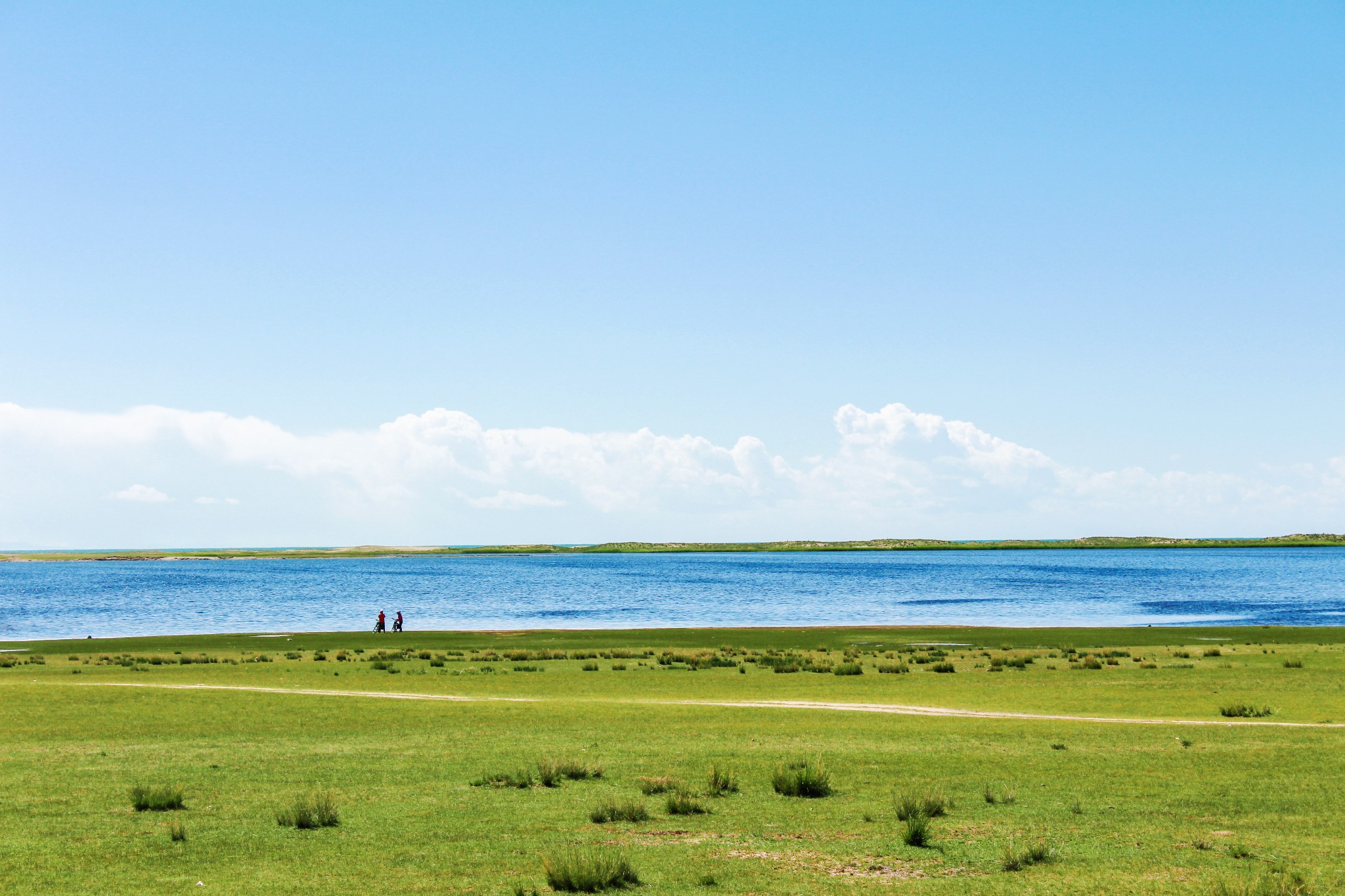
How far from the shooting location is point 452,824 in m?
14.0

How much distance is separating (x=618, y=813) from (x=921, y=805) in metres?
4.19

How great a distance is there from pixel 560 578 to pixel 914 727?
141m

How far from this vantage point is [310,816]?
13898 millimetres

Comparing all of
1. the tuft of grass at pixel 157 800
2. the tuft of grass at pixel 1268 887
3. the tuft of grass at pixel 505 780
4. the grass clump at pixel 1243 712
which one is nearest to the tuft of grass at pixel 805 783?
the tuft of grass at pixel 505 780

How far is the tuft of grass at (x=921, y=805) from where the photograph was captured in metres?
14.1

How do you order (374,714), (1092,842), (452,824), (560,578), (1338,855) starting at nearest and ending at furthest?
(1338,855), (1092,842), (452,824), (374,714), (560,578)

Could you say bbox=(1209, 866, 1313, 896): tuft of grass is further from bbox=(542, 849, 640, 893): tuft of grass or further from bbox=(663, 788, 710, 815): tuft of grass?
bbox=(663, 788, 710, 815): tuft of grass

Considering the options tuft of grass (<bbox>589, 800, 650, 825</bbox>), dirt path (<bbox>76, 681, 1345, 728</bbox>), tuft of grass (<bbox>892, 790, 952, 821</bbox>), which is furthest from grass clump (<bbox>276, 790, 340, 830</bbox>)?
dirt path (<bbox>76, 681, 1345, 728</bbox>)

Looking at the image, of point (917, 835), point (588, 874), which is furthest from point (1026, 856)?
point (588, 874)

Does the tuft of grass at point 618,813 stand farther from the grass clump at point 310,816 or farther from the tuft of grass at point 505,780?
the grass clump at point 310,816

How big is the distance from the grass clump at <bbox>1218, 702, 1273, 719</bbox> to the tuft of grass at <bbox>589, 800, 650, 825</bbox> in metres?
17.3

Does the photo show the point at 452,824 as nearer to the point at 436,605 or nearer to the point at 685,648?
the point at 685,648

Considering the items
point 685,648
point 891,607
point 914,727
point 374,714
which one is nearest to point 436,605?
point 891,607

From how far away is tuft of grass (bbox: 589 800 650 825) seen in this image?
14.3 m
